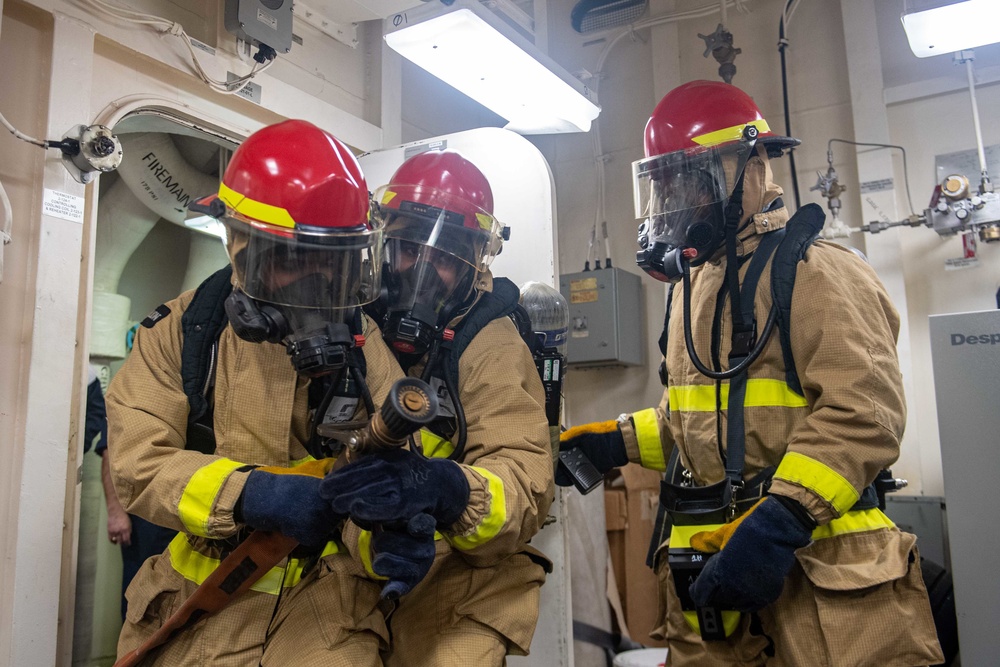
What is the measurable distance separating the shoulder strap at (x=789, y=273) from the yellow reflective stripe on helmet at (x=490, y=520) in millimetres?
801

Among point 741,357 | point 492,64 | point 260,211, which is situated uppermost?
point 492,64

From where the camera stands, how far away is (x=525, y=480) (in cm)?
184

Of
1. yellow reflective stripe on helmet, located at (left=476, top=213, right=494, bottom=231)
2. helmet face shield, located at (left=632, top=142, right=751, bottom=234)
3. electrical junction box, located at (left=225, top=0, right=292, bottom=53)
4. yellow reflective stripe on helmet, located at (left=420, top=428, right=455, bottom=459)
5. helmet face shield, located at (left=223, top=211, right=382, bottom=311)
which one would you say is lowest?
yellow reflective stripe on helmet, located at (left=420, top=428, right=455, bottom=459)

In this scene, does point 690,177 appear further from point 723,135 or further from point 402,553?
point 402,553

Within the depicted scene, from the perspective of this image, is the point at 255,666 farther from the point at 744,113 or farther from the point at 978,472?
the point at 978,472

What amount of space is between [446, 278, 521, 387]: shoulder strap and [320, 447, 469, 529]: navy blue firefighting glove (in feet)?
1.50

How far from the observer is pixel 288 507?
158 cm

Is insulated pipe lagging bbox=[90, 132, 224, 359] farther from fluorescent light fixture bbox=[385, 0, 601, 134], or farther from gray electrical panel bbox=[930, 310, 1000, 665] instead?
gray electrical panel bbox=[930, 310, 1000, 665]

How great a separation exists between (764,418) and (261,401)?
4.08 feet

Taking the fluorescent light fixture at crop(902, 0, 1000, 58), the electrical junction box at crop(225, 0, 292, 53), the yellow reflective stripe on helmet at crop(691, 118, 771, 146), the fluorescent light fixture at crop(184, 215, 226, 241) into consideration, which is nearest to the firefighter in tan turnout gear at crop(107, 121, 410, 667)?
the yellow reflective stripe on helmet at crop(691, 118, 771, 146)

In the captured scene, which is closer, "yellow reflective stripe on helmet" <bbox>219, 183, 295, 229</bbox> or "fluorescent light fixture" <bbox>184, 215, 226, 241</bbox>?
"yellow reflective stripe on helmet" <bbox>219, 183, 295, 229</bbox>

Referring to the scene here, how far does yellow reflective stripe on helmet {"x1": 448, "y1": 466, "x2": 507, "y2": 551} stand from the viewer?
1689 mm

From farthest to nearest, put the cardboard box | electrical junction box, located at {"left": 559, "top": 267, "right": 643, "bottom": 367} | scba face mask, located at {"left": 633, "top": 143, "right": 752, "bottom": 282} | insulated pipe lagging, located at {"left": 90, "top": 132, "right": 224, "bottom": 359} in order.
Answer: electrical junction box, located at {"left": 559, "top": 267, "right": 643, "bottom": 367} < the cardboard box < insulated pipe lagging, located at {"left": 90, "top": 132, "right": 224, "bottom": 359} < scba face mask, located at {"left": 633, "top": 143, "right": 752, "bottom": 282}

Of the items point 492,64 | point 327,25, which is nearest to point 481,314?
point 492,64
